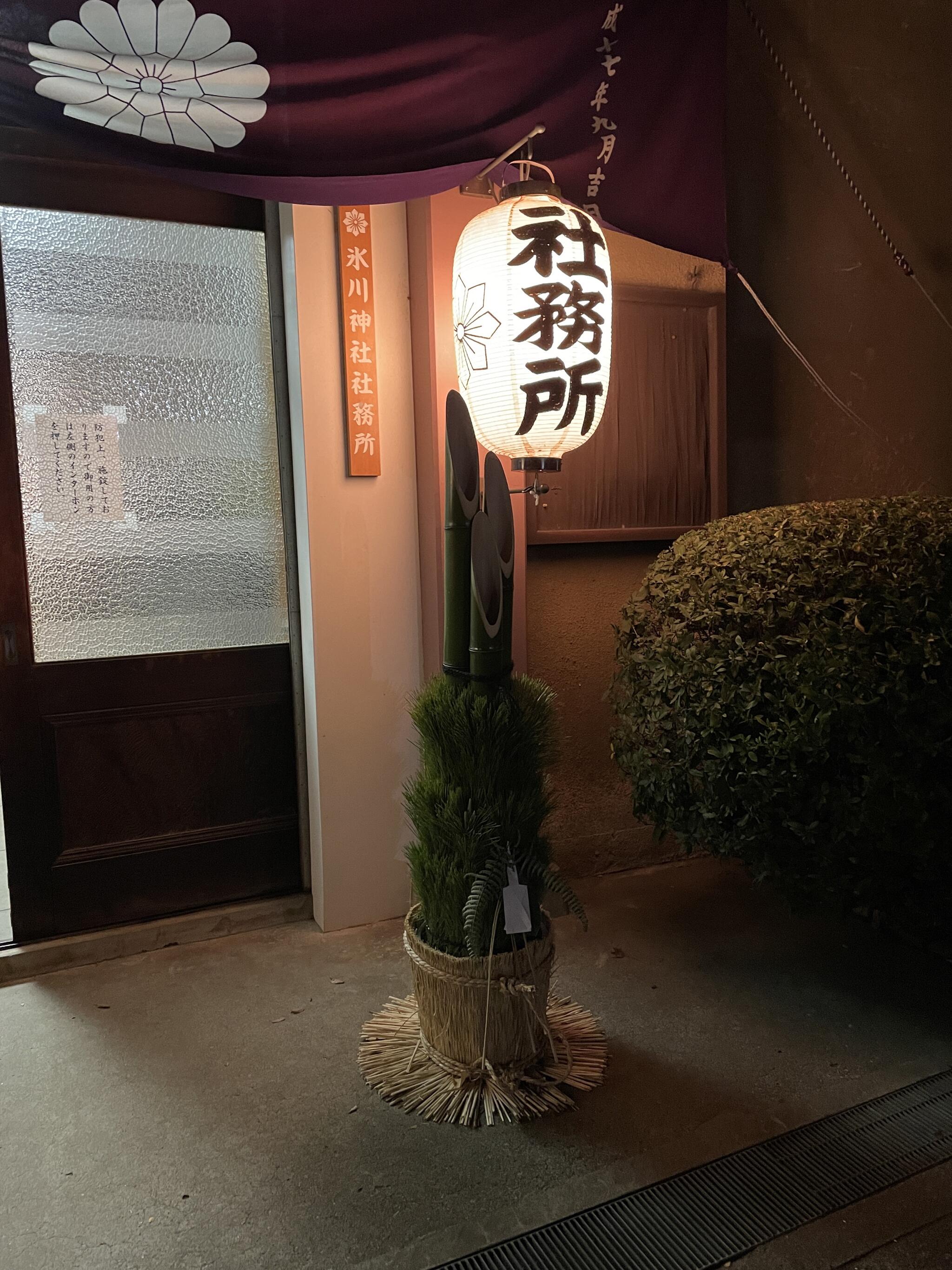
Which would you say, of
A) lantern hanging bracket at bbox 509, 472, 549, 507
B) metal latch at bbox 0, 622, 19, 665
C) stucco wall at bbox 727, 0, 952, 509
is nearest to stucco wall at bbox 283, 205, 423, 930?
lantern hanging bracket at bbox 509, 472, 549, 507

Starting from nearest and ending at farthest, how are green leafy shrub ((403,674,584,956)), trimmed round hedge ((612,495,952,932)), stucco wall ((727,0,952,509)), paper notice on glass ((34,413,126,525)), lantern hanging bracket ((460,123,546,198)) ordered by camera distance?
1. green leafy shrub ((403,674,584,956))
2. trimmed round hedge ((612,495,952,932))
3. lantern hanging bracket ((460,123,546,198))
4. paper notice on glass ((34,413,126,525))
5. stucco wall ((727,0,952,509))

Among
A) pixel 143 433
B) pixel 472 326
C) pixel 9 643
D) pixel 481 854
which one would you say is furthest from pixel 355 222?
pixel 481 854

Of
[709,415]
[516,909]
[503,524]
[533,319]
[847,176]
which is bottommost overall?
[516,909]

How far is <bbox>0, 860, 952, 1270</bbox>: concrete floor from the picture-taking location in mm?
2516

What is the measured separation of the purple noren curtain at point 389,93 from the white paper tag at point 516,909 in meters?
2.76

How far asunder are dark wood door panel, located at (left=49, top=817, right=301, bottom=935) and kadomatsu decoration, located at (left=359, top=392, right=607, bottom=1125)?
5.23 ft

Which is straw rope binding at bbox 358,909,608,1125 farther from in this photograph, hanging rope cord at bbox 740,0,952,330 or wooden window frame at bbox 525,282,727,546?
hanging rope cord at bbox 740,0,952,330

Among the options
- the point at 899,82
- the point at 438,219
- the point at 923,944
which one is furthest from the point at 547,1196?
the point at 899,82

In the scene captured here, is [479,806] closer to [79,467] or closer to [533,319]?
[533,319]

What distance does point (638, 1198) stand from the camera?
264 centimetres

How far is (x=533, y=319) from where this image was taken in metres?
3.40

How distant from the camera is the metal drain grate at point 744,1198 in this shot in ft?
8.00

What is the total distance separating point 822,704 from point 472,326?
2026 mm

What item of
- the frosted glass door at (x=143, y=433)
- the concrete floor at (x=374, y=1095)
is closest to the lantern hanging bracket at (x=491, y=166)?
the frosted glass door at (x=143, y=433)
